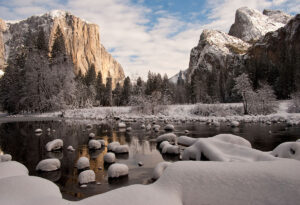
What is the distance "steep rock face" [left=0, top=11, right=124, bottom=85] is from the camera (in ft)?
418

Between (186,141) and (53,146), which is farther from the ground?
(186,141)

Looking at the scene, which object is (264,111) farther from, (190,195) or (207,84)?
(207,84)

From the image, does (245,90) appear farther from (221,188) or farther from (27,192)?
(27,192)

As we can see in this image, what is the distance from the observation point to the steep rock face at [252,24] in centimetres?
14288

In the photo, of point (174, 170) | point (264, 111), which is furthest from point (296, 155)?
point (264, 111)

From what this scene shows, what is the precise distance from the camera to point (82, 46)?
447ft

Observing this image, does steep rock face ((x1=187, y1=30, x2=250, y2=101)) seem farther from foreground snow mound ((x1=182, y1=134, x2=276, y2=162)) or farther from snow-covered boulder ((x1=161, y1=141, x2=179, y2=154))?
foreground snow mound ((x1=182, y1=134, x2=276, y2=162))

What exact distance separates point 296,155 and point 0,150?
1370cm

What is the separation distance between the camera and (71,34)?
131m

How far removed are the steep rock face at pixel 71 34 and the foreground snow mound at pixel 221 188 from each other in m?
124

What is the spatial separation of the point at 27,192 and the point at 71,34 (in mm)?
141981

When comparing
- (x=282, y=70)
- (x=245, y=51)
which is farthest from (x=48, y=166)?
(x=245, y=51)

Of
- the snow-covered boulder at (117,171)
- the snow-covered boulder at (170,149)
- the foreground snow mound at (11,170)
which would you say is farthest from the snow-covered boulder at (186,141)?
the foreground snow mound at (11,170)

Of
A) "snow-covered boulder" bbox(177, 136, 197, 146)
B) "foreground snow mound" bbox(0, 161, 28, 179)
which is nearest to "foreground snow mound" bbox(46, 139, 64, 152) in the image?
"foreground snow mound" bbox(0, 161, 28, 179)
